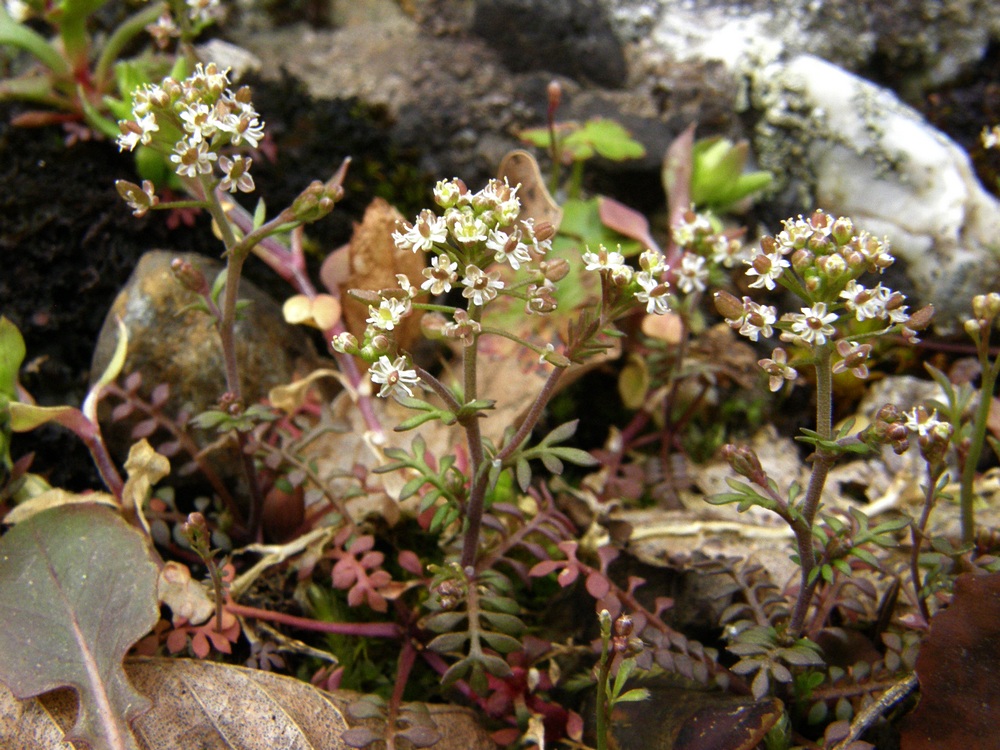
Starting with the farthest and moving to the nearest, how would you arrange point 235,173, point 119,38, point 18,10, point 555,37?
point 555,37, point 18,10, point 119,38, point 235,173

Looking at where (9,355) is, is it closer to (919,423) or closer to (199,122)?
(199,122)

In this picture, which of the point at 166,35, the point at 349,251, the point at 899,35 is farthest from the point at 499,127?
the point at 899,35

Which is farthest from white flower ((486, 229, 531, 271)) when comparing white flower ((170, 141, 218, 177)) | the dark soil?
the dark soil

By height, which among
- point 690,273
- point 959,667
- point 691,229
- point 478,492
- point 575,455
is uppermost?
point 691,229

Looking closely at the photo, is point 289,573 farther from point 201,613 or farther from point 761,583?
point 761,583

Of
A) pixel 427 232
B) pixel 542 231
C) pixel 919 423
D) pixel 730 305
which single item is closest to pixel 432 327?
pixel 427 232

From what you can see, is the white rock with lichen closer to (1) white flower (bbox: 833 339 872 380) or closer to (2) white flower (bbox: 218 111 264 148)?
(1) white flower (bbox: 833 339 872 380)
